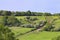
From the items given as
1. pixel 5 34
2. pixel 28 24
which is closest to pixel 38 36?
pixel 28 24

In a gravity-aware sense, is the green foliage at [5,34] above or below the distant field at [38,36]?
above

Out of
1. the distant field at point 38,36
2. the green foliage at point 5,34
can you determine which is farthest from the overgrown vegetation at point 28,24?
the green foliage at point 5,34

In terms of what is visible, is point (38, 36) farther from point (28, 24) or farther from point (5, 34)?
point (5, 34)

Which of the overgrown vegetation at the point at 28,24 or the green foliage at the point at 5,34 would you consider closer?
the green foliage at the point at 5,34

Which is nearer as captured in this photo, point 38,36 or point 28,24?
point 38,36

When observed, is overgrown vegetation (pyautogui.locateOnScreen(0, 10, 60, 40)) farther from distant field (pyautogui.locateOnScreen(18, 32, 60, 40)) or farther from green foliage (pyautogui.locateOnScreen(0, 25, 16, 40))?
green foliage (pyautogui.locateOnScreen(0, 25, 16, 40))

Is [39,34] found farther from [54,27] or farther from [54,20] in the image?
[54,20]

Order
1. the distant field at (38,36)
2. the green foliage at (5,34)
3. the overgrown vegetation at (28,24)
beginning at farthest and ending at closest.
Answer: the overgrown vegetation at (28,24) → the distant field at (38,36) → the green foliage at (5,34)

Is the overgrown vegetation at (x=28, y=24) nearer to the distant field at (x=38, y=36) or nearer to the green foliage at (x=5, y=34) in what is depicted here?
the distant field at (x=38, y=36)

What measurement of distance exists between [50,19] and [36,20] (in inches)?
415

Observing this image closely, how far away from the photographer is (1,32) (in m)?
44.9

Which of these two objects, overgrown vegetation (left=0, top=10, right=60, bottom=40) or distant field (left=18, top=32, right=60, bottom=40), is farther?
overgrown vegetation (left=0, top=10, right=60, bottom=40)

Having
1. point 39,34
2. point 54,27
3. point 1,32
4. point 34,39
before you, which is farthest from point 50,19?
Result: point 1,32

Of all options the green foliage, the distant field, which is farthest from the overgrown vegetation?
the green foliage
